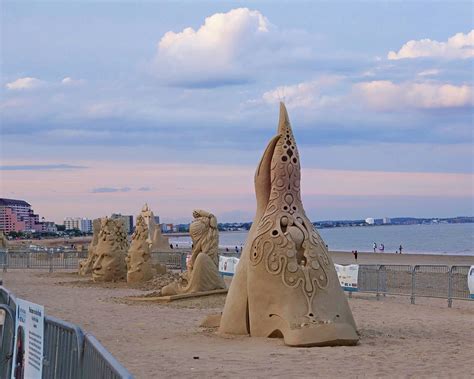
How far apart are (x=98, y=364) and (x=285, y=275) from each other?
7.86 m

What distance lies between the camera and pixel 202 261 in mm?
21656

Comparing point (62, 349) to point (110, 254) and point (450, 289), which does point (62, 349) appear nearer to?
point (450, 289)

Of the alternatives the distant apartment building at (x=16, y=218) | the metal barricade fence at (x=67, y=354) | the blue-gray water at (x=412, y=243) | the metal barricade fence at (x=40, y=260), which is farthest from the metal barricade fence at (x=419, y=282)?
the distant apartment building at (x=16, y=218)

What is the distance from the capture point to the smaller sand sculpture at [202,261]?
21.7 meters

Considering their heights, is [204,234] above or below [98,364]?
above

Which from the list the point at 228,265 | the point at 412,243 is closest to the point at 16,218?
the point at 412,243

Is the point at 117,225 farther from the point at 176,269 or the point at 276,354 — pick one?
the point at 276,354

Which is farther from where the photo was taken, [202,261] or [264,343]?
[202,261]

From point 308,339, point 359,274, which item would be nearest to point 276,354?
point 308,339

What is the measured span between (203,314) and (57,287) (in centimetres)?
998

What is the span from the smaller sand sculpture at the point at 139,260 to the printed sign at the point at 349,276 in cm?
682

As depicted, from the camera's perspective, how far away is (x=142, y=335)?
49.1 feet

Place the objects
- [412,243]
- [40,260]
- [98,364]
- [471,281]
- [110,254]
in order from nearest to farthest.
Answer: [98,364], [471,281], [110,254], [40,260], [412,243]

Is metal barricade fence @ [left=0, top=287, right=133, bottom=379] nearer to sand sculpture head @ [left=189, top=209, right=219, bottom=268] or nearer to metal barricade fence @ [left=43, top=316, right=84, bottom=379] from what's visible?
metal barricade fence @ [left=43, top=316, right=84, bottom=379]
